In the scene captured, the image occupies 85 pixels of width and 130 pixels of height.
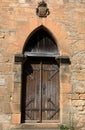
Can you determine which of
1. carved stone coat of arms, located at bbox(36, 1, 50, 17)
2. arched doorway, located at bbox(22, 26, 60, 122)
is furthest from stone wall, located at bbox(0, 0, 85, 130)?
arched doorway, located at bbox(22, 26, 60, 122)

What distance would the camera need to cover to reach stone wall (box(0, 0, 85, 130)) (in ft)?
Answer: 32.2

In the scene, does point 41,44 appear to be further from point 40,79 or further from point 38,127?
point 38,127

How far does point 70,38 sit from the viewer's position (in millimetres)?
10234

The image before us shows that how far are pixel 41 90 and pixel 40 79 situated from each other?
1.04ft

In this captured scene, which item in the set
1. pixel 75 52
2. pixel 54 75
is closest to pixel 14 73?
pixel 54 75

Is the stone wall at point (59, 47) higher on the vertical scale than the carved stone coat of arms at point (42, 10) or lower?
lower

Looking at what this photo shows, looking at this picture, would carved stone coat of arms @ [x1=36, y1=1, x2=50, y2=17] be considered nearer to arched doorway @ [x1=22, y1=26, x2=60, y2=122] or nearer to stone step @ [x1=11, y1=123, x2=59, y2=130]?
arched doorway @ [x1=22, y1=26, x2=60, y2=122]

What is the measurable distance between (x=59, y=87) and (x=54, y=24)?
181 centimetres

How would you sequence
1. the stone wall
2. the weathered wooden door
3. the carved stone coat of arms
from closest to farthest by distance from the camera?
1. the stone wall
2. the weathered wooden door
3. the carved stone coat of arms

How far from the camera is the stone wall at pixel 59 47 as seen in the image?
32.2 ft

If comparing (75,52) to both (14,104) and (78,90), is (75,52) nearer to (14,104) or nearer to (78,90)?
(78,90)

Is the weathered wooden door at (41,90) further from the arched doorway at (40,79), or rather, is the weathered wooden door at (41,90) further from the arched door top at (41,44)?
the arched door top at (41,44)

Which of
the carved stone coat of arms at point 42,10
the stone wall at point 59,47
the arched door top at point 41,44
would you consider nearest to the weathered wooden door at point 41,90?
the arched door top at point 41,44

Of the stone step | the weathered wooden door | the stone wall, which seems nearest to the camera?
the stone step
